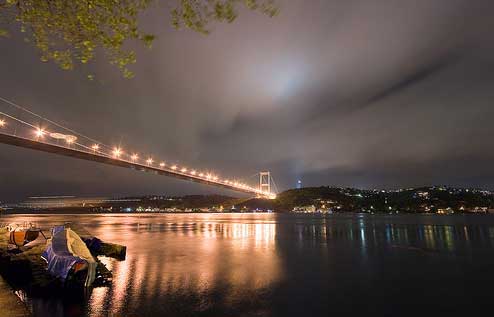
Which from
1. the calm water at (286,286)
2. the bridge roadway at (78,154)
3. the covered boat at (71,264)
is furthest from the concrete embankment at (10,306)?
the bridge roadway at (78,154)

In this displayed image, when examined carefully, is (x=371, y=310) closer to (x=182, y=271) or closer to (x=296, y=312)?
(x=296, y=312)

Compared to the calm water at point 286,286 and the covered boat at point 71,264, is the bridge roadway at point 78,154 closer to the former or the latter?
the calm water at point 286,286

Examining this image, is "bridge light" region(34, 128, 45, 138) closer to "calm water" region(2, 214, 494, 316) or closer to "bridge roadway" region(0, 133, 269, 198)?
"bridge roadway" region(0, 133, 269, 198)

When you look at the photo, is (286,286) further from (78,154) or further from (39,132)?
(78,154)

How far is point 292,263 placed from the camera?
708 inches

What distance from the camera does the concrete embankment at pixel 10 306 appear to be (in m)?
6.22

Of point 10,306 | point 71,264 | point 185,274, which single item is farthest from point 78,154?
point 10,306

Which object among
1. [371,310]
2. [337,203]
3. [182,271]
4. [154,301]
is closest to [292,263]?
[182,271]

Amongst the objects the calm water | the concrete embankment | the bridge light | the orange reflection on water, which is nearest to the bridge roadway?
the bridge light

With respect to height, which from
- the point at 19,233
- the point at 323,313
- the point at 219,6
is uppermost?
the point at 219,6

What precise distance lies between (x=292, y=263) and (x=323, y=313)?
8.69 meters

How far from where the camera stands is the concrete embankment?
20.4 ft

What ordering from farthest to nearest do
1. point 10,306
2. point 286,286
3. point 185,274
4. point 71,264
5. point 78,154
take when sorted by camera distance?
point 78,154
point 185,274
point 286,286
point 71,264
point 10,306

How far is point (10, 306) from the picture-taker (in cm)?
658
